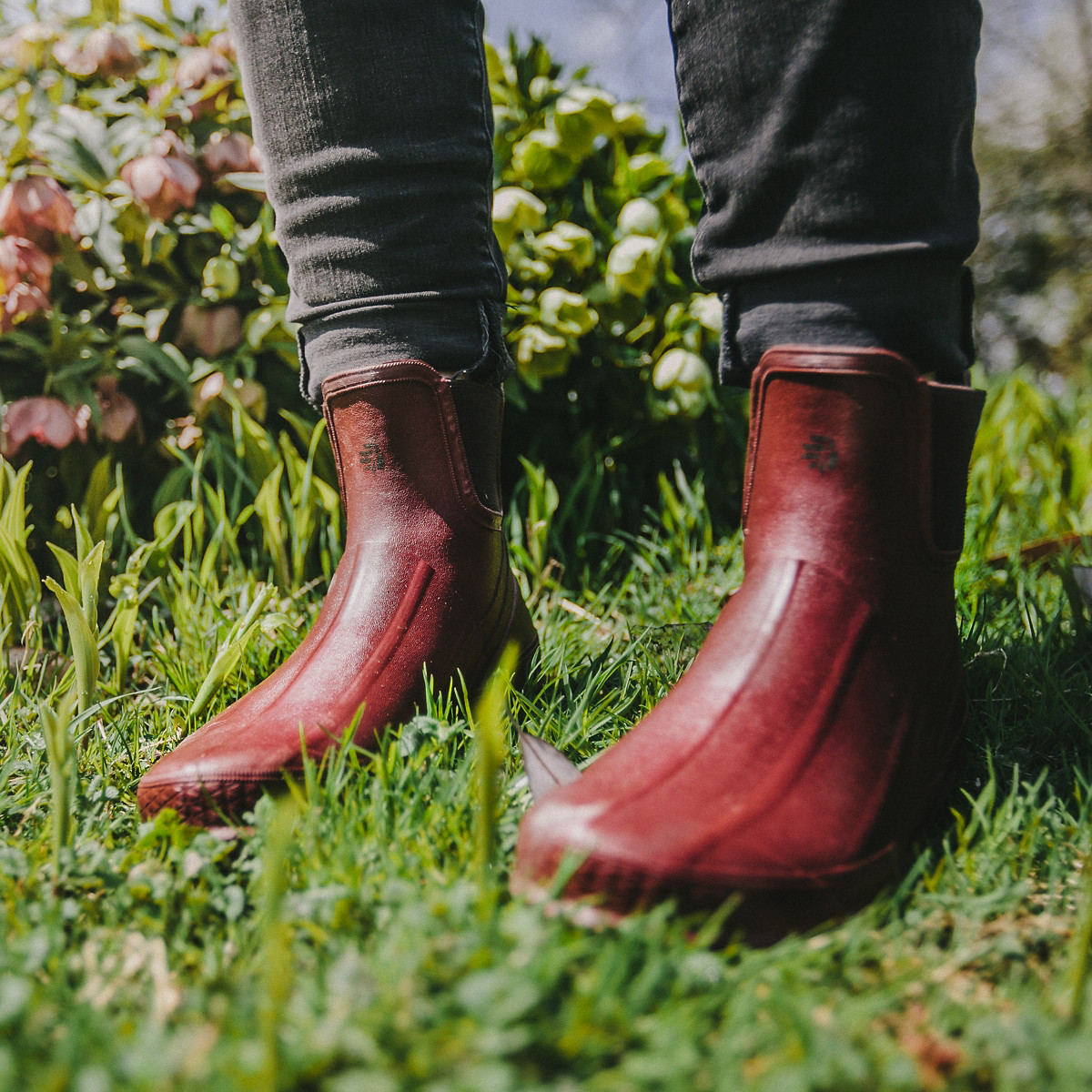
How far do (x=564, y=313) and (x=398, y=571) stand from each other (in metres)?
0.92

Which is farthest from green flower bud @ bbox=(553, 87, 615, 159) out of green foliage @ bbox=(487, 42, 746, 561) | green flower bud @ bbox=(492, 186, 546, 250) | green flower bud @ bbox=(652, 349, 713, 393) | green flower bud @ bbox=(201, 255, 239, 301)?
green flower bud @ bbox=(201, 255, 239, 301)

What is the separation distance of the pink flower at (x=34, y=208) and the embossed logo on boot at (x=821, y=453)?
4.57 ft

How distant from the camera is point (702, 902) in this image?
569mm

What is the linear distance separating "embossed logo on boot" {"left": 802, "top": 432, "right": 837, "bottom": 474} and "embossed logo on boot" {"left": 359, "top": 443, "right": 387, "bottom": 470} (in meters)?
0.45

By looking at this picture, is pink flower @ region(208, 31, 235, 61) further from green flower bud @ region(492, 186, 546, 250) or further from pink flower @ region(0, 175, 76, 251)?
green flower bud @ region(492, 186, 546, 250)

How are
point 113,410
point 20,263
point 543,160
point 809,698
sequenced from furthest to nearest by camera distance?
point 543,160, point 113,410, point 20,263, point 809,698

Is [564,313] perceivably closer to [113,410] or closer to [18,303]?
[113,410]

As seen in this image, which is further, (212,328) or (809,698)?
(212,328)

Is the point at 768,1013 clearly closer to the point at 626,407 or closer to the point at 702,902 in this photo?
the point at 702,902

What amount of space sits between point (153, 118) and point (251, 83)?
963mm

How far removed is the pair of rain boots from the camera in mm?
591

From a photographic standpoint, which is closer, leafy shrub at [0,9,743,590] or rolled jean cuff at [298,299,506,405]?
rolled jean cuff at [298,299,506,405]

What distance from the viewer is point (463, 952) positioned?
1.64 ft

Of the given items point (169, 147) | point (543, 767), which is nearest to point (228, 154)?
point (169, 147)
